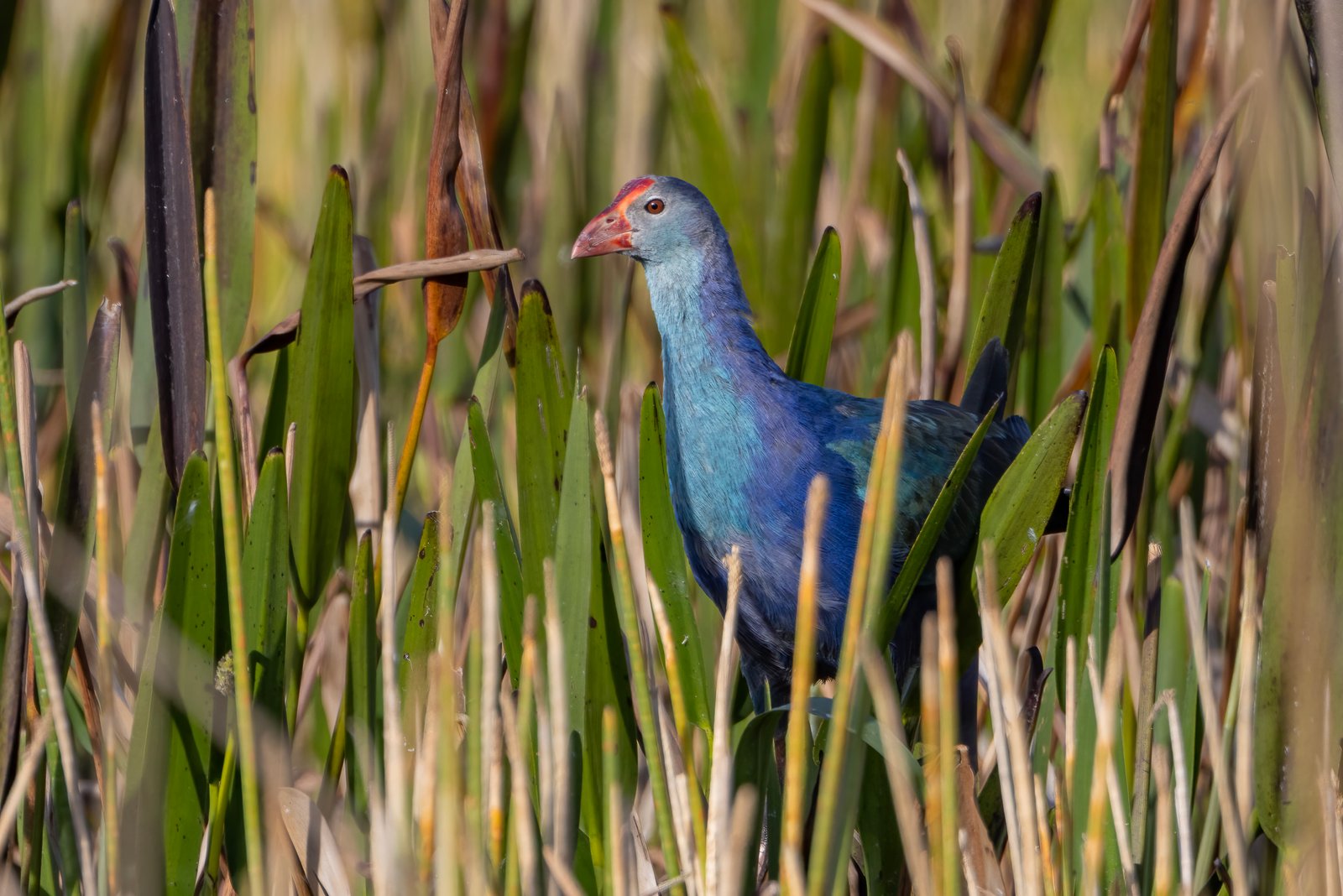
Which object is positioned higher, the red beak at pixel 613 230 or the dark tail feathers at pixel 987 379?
the red beak at pixel 613 230

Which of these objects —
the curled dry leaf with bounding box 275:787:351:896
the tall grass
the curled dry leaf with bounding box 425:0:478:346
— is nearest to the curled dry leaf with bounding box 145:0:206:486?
the tall grass

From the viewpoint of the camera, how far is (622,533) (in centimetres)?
107

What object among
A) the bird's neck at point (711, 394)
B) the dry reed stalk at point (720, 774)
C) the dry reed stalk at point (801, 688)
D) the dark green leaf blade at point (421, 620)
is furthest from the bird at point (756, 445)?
the dry reed stalk at point (801, 688)

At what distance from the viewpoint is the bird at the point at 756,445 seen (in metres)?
1.60

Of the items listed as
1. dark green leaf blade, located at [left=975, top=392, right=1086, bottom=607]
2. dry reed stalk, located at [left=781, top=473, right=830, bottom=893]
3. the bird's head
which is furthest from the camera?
the bird's head

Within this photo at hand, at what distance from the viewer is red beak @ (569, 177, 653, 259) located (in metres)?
1.76

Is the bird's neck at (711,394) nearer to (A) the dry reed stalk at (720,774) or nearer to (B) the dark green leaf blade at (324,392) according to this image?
(B) the dark green leaf blade at (324,392)

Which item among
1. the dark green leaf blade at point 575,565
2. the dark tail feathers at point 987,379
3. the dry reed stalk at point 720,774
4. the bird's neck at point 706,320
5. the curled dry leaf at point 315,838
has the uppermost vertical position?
the bird's neck at point 706,320

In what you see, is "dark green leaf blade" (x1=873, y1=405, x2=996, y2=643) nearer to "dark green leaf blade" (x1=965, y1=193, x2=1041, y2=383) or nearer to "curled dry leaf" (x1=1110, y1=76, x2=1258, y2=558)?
"curled dry leaf" (x1=1110, y1=76, x2=1258, y2=558)

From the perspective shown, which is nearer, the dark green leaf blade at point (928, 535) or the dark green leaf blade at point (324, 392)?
the dark green leaf blade at point (928, 535)

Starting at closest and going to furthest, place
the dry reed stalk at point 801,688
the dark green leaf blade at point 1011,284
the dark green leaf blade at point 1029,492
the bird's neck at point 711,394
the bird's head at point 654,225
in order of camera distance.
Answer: the dry reed stalk at point 801,688 → the dark green leaf blade at point 1029,492 → the dark green leaf blade at point 1011,284 → the bird's neck at point 711,394 → the bird's head at point 654,225

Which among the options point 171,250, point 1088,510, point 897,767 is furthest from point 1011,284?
point 171,250

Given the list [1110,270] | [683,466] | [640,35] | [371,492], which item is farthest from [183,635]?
[640,35]

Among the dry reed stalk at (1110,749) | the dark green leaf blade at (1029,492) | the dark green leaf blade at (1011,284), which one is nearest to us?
the dry reed stalk at (1110,749)
